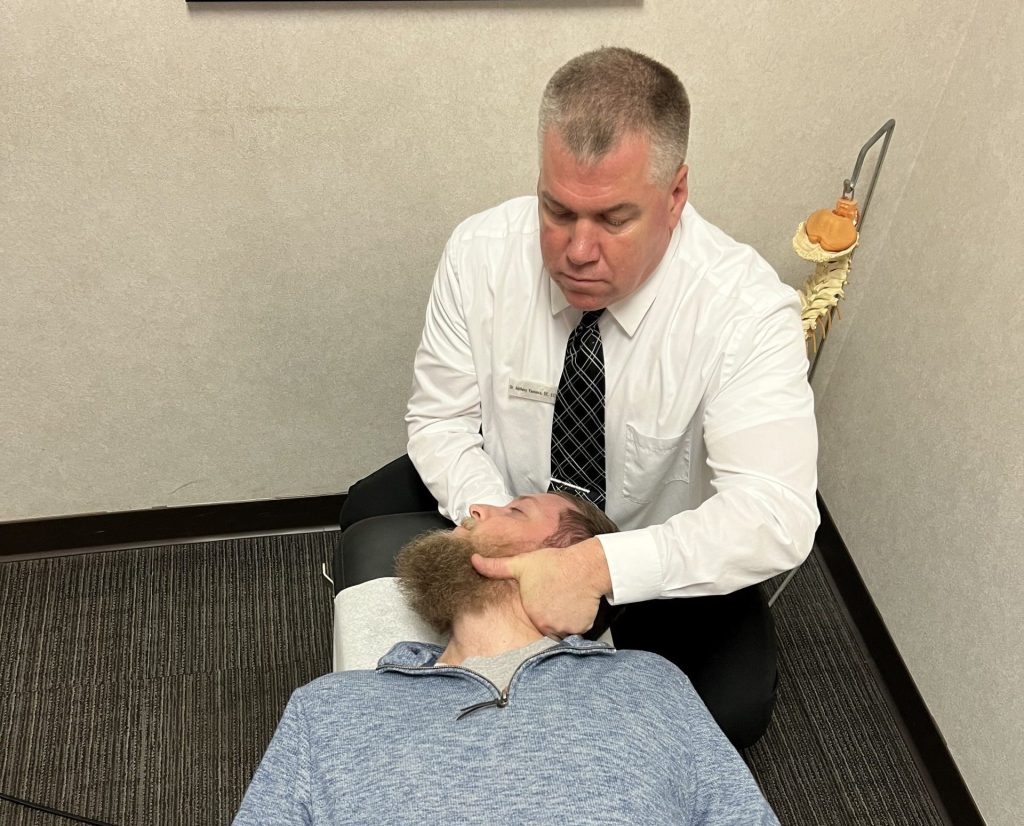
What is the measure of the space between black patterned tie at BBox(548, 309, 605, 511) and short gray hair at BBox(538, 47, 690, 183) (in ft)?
1.21

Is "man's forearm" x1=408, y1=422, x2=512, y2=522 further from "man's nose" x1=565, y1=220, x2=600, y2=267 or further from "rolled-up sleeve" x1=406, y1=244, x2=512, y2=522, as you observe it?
"man's nose" x1=565, y1=220, x2=600, y2=267

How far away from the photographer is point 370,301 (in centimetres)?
209

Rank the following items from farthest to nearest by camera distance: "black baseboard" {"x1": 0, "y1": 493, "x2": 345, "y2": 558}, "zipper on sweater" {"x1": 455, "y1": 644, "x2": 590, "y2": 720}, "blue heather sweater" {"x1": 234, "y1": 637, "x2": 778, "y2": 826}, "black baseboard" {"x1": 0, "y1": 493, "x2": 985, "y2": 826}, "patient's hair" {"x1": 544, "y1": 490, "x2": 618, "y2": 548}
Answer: "black baseboard" {"x1": 0, "y1": 493, "x2": 345, "y2": 558} → "black baseboard" {"x1": 0, "y1": 493, "x2": 985, "y2": 826} → "patient's hair" {"x1": 544, "y1": 490, "x2": 618, "y2": 548} → "zipper on sweater" {"x1": 455, "y1": 644, "x2": 590, "y2": 720} → "blue heather sweater" {"x1": 234, "y1": 637, "x2": 778, "y2": 826}

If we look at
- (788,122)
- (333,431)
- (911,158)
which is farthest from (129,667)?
(911,158)

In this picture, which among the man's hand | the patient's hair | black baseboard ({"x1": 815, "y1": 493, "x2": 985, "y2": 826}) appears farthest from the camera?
black baseboard ({"x1": 815, "y1": 493, "x2": 985, "y2": 826})

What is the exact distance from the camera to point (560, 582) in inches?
55.4

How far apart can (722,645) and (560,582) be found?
423mm

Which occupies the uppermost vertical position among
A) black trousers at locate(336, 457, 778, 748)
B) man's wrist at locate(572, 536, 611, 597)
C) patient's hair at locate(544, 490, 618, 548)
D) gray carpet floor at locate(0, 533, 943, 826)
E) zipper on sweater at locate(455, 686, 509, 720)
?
man's wrist at locate(572, 536, 611, 597)

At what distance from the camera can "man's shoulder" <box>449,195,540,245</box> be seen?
5.48ft

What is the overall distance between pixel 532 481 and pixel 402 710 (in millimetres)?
607

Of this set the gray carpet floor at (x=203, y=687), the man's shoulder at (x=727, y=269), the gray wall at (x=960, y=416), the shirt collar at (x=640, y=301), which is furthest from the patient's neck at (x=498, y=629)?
the gray wall at (x=960, y=416)

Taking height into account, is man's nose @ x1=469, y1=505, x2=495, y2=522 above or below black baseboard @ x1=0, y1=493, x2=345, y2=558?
above

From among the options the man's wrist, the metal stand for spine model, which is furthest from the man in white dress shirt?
the metal stand for spine model

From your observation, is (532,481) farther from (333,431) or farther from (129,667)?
(129,667)
